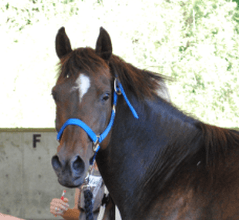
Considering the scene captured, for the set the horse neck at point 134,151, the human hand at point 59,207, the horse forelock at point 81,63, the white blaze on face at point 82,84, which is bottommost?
the human hand at point 59,207

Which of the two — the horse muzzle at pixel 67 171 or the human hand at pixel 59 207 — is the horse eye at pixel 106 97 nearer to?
the horse muzzle at pixel 67 171

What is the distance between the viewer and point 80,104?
217cm

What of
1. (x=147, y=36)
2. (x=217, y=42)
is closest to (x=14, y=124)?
(x=147, y=36)

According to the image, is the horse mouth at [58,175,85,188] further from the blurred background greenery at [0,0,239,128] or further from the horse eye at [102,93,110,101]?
the blurred background greenery at [0,0,239,128]

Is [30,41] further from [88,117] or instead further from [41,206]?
[88,117]

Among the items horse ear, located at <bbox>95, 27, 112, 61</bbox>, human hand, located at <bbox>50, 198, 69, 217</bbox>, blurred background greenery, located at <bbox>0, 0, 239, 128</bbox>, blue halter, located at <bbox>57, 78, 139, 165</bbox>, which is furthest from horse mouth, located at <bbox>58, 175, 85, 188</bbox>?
blurred background greenery, located at <bbox>0, 0, 239, 128</bbox>

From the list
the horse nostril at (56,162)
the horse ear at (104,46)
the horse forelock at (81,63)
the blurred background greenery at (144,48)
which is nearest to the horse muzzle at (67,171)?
the horse nostril at (56,162)

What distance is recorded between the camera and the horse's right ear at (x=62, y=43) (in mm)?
2504

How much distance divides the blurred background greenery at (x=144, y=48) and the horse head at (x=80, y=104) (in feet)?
30.0

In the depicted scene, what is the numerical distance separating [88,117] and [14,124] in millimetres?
11344

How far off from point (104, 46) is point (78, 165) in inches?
35.0

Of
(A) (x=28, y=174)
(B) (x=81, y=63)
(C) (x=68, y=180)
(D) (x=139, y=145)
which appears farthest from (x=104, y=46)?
(A) (x=28, y=174)

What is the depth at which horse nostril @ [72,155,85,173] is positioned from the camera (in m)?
2.05

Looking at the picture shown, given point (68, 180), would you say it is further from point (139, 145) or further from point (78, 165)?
point (139, 145)
